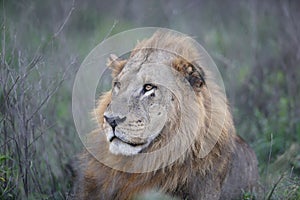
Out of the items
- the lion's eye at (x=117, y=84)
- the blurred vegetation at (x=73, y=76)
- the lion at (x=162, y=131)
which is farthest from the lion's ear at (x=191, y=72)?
the blurred vegetation at (x=73, y=76)

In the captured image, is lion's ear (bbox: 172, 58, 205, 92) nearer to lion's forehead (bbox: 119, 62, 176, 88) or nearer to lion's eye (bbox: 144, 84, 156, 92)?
lion's forehead (bbox: 119, 62, 176, 88)

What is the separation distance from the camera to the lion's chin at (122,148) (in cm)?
430

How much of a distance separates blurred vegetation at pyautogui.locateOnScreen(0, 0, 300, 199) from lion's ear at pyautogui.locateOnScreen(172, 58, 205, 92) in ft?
2.83

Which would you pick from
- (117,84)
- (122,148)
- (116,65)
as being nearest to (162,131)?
(122,148)

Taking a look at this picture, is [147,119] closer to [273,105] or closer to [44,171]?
[44,171]

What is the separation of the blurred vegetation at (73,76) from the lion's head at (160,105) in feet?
1.98

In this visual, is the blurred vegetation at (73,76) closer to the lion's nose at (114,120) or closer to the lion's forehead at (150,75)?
the lion's forehead at (150,75)

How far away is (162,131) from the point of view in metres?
4.42

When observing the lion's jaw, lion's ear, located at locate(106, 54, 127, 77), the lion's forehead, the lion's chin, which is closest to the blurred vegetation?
lion's ear, located at locate(106, 54, 127, 77)

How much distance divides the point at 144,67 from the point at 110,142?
0.66 metres

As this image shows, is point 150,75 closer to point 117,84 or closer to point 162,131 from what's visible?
point 117,84

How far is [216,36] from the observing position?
394 inches

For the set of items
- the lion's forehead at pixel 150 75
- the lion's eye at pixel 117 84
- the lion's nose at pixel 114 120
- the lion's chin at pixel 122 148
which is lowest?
the lion's chin at pixel 122 148

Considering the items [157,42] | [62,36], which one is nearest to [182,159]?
[157,42]
